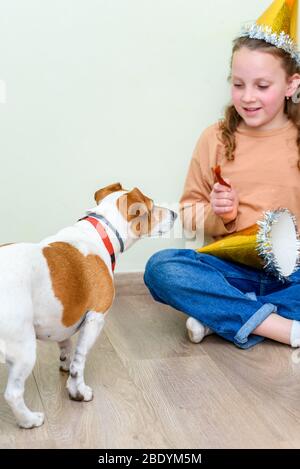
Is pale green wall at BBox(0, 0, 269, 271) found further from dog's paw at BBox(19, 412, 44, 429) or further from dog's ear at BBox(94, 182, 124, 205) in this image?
dog's paw at BBox(19, 412, 44, 429)

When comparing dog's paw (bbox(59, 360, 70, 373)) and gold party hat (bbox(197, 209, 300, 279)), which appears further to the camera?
gold party hat (bbox(197, 209, 300, 279))

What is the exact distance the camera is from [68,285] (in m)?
1.16

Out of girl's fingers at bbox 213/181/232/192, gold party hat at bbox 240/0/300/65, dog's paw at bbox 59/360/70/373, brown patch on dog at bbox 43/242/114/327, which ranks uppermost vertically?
gold party hat at bbox 240/0/300/65

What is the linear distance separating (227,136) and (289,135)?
15cm

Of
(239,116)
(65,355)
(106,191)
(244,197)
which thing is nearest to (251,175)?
(244,197)

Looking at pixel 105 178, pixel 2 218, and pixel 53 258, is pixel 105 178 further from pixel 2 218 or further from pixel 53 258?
pixel 53 258

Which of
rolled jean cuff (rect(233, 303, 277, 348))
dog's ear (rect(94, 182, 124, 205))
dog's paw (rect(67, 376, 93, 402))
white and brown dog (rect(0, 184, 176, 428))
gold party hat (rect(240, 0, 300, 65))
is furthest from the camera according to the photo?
gold party hat (rect(240, 0, 300, 65))

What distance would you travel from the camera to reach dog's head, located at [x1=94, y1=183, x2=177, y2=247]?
4.19 ft

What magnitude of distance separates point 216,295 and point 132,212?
340 mm

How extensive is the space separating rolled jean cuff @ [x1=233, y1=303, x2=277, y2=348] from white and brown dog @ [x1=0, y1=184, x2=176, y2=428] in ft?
1.02

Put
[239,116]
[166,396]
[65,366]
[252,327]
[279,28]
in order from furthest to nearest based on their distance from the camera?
[239,116]
[279,28]
[252,327]
[65,366]
[166,396]

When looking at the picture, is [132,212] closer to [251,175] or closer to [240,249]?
[240,249]

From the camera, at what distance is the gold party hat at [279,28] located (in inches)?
61.9

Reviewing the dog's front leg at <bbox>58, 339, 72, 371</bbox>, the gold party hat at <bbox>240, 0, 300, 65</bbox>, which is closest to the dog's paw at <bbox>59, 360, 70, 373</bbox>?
the dog's front leg at <bbox>58, 339, 72, 371</bbox>
